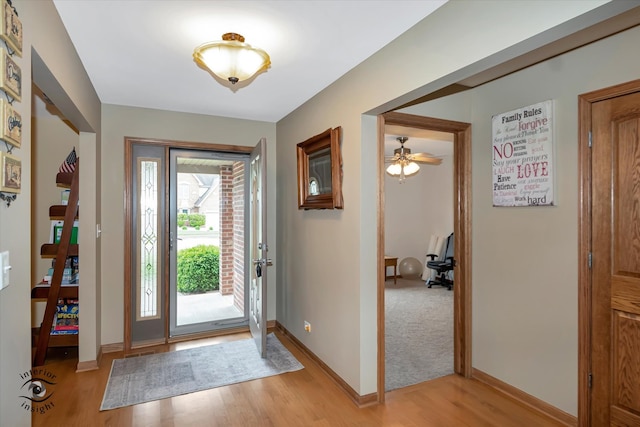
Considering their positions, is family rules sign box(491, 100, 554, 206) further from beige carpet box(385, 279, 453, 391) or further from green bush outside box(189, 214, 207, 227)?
green bush outside box(189, 214, 207, 227)

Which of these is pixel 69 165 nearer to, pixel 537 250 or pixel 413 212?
pixel 537 250

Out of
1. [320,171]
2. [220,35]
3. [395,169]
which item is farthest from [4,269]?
[395,169]

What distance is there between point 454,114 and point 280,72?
150 centimetres

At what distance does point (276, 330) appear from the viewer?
430cm

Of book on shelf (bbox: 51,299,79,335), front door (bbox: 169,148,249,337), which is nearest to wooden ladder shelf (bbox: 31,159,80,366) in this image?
book on shelf (bbox: 51,299,79,335)

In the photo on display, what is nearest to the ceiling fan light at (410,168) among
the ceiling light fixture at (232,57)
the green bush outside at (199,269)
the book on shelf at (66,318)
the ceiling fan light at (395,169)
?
the ceiling fan light at (395,169)

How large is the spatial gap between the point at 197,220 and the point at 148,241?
0.64m

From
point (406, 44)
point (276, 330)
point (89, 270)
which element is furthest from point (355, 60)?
point (276, 330)

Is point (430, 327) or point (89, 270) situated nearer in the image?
point (89, 270)

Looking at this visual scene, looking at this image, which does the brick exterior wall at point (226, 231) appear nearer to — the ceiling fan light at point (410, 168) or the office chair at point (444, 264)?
the ceiling fan light at point (410, 168)

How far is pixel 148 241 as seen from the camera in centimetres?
382

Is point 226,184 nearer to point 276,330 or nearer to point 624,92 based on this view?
point 276,330

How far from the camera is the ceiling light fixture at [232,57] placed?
212 cm

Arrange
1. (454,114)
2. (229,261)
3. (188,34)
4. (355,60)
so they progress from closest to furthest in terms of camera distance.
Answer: (188,34)
(355,60)
(454,114)
(229,261)
